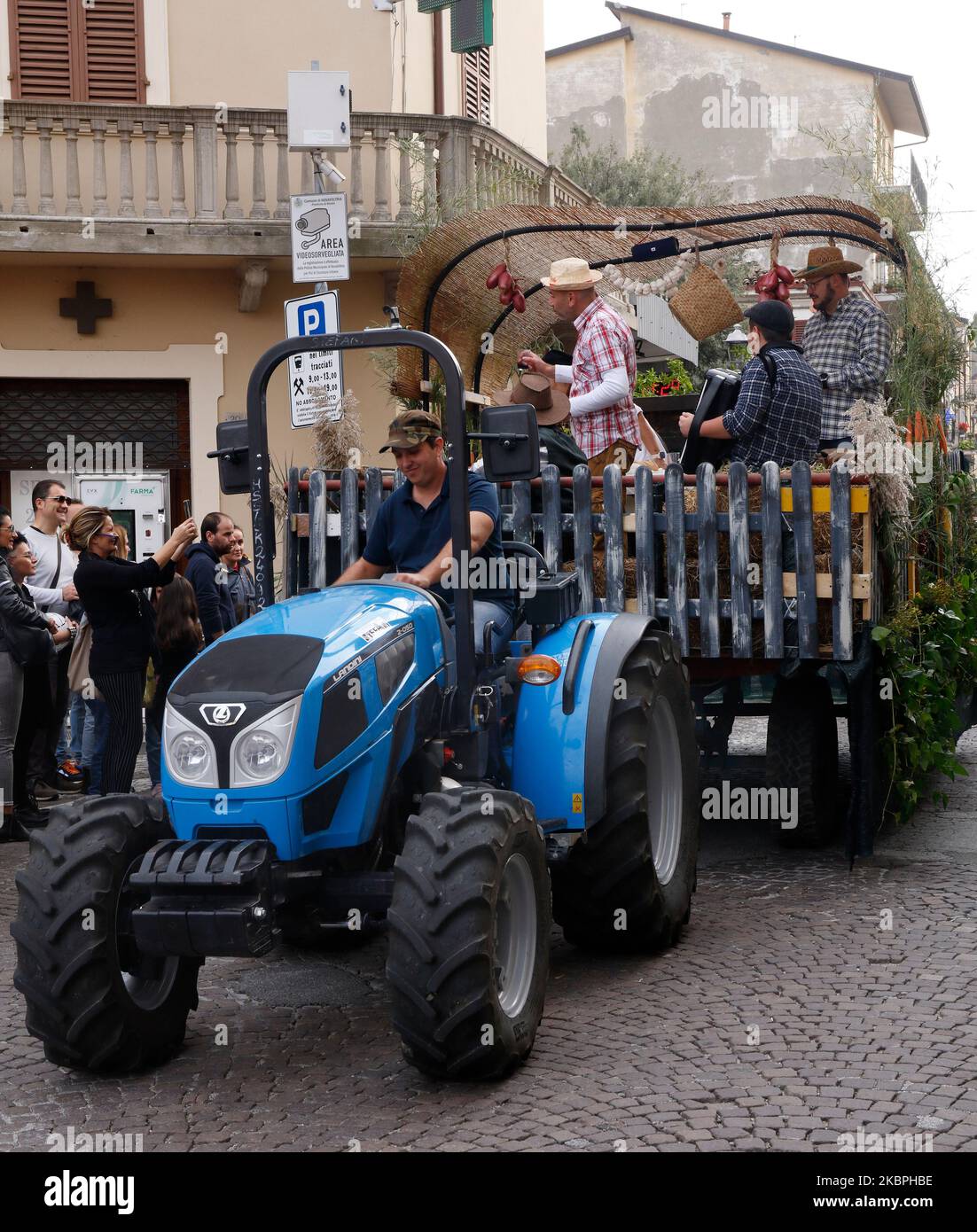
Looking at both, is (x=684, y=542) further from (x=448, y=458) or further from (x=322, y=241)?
(x=322, y=241)

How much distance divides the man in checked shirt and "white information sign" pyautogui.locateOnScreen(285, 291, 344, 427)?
1.71 m

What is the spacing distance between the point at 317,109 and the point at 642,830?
7396 mm

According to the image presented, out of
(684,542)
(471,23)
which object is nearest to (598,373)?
(684,542)

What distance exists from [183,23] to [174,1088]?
1314 cm

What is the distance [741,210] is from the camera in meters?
9.52

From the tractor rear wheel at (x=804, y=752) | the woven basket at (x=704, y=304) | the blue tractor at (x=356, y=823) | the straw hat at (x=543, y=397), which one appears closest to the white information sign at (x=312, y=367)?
the straw hat at (x=543, y=397)

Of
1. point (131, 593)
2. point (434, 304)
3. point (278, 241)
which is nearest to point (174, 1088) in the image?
point (131, 593)

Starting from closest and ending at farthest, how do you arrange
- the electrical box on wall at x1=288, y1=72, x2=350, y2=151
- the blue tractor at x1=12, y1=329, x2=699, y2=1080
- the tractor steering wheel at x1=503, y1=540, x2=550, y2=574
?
the blue tractor at x1=12, y1=329, x2=699, y2=1080 → the tractor steering wheel at x1=503, y1=540, x2=550, y2=574 → the electrical box on wall at x1=288, y1=72, x2=350, y2=151

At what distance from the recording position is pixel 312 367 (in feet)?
33.3

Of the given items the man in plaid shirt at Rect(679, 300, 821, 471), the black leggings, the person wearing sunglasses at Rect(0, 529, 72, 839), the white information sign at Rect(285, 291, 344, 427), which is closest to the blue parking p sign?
the white information sign at Rect(285, 291, 344, 427)

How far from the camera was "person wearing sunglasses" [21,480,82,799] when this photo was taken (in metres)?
9.80

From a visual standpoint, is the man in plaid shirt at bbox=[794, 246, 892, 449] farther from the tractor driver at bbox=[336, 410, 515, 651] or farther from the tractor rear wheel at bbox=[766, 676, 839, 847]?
the tractor driver at bbox=[336, 410, 515, 651]

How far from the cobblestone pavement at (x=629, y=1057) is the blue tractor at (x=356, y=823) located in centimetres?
19
